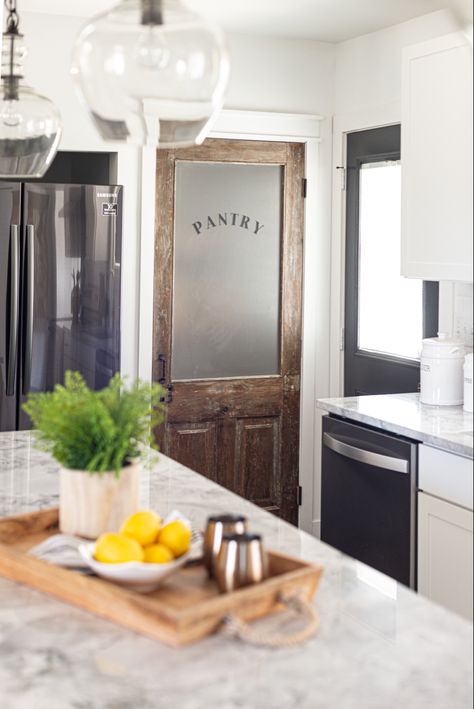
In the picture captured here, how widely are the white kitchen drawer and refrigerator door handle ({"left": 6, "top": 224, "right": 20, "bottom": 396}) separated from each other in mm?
1789

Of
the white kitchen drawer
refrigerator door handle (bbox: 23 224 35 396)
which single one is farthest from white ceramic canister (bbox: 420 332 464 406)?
refrigerator door handle (bbox: 23 224 35 396)

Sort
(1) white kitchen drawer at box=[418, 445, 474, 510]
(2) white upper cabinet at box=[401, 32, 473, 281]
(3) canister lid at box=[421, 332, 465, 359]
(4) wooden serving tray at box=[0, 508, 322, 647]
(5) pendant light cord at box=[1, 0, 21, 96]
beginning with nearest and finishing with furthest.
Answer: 1. (4) wooden serving tray at box=[0, 508, 322, 647]
2. (5) pendant light cord at box=[1, 0, 21, 96]
3. (1) white kitchen drawer at box=[418, 445, 474, 510]
4. (2) white upper cabinet at box=[401, 32, 473, 281]
5. (3) canister lid at box=[421, 332, 465, 359]

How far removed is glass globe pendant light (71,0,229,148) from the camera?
1.23 meters

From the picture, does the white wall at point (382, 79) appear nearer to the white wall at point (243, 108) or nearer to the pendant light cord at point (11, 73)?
the white wall at point (243, 108)

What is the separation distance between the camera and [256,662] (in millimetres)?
1283

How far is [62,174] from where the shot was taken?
4699mm

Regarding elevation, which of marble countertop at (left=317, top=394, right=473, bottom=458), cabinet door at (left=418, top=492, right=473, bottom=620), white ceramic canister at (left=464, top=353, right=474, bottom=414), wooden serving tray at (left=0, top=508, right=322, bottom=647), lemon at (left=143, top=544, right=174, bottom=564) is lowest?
cabinet door at (left=418, top=492, right=473, bottom=620)

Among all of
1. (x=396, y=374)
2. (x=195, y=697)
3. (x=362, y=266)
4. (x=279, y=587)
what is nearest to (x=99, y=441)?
(x=279, y=587)

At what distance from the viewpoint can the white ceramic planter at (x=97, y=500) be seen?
170 cm

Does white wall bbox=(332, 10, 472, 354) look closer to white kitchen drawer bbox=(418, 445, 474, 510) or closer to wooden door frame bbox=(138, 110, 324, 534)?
wooden door frame bbox=(138, 110, 324, 534)

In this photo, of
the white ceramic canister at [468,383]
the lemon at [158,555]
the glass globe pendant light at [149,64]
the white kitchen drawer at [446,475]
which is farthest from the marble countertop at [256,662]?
the white ceramic canister at [468,383]

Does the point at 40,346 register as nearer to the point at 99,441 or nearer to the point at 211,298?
the point at 211,298

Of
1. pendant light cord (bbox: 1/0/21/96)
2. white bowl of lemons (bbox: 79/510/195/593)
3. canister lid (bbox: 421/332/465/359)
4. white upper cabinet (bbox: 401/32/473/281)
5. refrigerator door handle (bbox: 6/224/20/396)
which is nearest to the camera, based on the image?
white bowl of lemons (bbox: 79/510/195/593)

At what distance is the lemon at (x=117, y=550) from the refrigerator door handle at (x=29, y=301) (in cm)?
247
